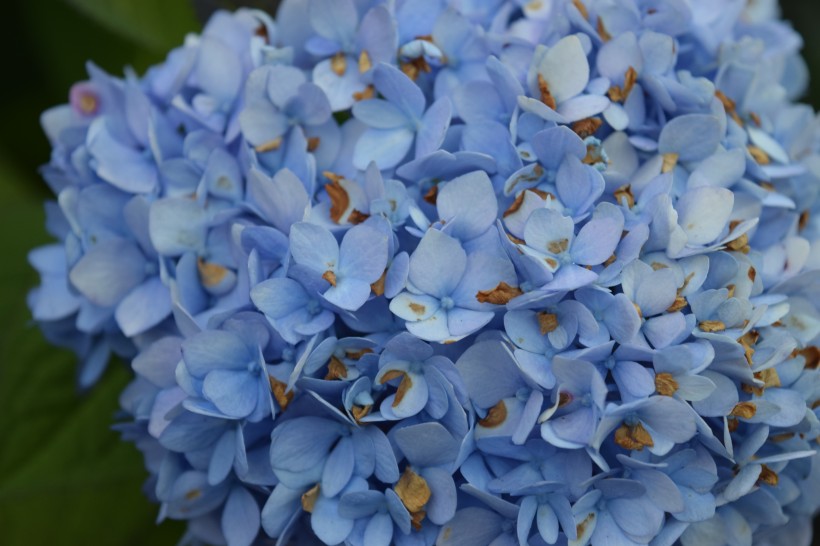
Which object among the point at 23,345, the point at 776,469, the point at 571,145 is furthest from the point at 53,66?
the point at 776,469

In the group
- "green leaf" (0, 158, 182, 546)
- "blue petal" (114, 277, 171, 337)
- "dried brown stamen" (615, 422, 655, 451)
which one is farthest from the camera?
"green leaf" (0, 158, 182, 546)

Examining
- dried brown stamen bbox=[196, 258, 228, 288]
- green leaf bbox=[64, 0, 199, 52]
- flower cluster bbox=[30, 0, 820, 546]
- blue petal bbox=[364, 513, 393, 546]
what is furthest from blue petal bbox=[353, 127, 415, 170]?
green leaf bbox=[64, 0, 199, 52]

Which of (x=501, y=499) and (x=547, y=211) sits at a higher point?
(x=547, y=211)

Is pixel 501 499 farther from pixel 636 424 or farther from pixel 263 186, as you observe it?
pixel 263 186

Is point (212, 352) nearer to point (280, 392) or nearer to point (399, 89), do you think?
point (280, 392)

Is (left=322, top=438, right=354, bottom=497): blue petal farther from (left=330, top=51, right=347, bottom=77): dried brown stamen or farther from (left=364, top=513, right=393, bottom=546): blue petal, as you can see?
(left=330, top=51, right=347, bottom=77): dried brown stamen

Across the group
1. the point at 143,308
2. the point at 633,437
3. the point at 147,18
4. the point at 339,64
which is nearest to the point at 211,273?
the point at 143,308
